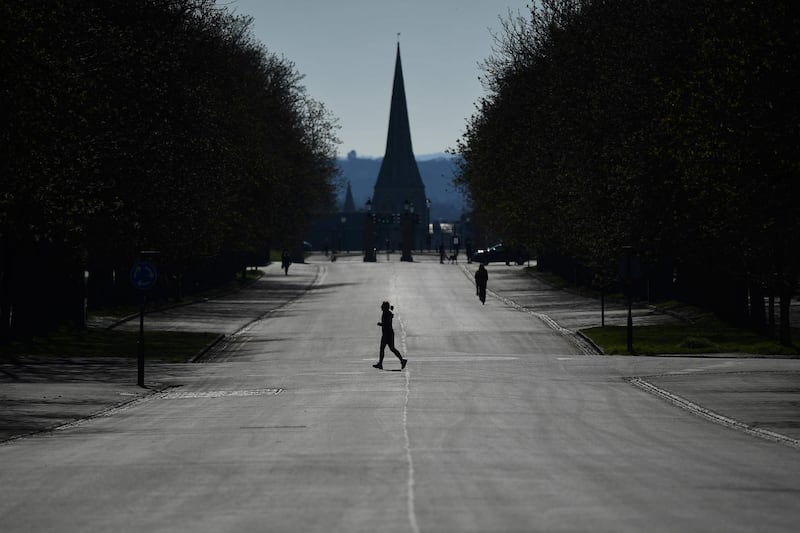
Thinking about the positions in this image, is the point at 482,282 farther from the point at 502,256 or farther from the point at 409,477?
the point at 409,477

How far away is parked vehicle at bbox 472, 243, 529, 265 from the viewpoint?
122 metres

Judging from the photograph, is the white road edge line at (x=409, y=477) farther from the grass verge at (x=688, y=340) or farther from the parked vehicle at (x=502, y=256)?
the parked vehicle at (x=502, y=256)

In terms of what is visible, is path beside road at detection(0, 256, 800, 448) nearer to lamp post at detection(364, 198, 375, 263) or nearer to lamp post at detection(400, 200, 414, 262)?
lamp post at detection(364, 198, 375, 263)

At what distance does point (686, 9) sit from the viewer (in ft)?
165

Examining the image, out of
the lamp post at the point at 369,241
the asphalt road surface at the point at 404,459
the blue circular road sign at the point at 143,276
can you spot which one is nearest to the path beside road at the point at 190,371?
the asphalt road surface at the point at 404,459

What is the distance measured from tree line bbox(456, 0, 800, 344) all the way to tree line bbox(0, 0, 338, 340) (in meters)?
13.2

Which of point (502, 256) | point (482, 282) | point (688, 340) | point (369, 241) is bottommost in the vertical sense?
point (688, 340)

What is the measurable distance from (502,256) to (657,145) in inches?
2972

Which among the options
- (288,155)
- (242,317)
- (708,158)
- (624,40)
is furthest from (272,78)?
(708,158)

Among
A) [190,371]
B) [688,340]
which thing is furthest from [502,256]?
[190,371]

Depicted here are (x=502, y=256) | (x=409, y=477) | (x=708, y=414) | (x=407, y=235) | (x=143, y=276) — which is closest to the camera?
(x=409, y=477)

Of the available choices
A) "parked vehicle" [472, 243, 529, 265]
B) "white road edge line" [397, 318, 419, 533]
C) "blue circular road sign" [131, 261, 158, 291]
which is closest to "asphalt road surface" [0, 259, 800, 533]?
"white road edge line" [397, 318, 419, 533]

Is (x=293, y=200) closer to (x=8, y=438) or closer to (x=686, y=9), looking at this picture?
(x=686, y=9)

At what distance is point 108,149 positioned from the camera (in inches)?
1746
